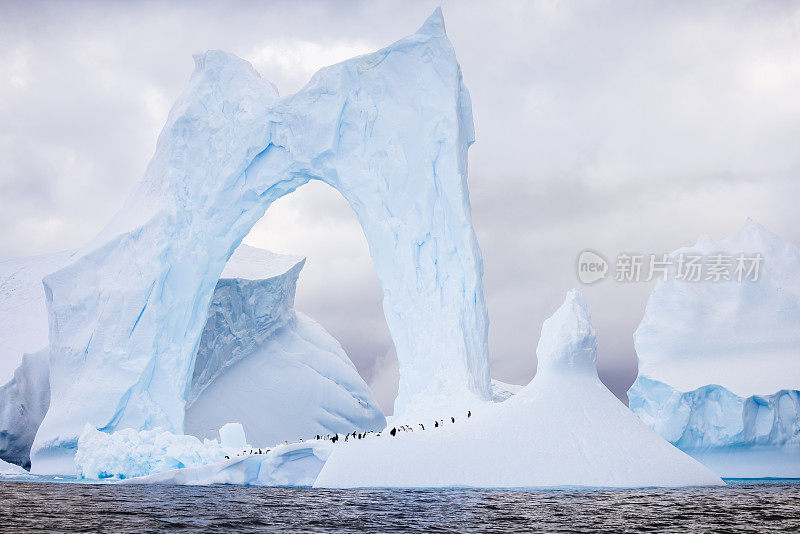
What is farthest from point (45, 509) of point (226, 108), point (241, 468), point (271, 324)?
point (271, 324)

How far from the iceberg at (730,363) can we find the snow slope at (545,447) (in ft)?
30.6

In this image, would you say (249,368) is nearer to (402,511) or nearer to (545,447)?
(545,447)

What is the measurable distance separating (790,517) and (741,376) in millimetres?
14669

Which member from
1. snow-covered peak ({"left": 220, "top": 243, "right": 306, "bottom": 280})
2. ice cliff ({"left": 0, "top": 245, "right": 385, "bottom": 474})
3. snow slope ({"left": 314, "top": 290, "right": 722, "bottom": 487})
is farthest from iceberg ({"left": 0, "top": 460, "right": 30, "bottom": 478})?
snow slope ({"left": 314, "top": 290, "right": 722, "bottom": 487})

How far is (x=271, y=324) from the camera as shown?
3128cm

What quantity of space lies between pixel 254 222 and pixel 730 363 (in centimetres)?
1551

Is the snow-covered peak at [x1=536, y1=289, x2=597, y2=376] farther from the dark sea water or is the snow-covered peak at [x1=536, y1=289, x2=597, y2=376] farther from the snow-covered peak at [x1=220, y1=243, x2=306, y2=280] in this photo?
the snow-covered peak at [x1=220, y1=243, x2=306, y2=280]

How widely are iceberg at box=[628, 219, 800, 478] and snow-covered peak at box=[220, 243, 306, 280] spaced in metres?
13.0

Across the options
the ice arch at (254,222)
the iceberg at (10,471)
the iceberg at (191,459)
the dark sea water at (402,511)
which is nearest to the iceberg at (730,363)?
the ice arch at (254,222)

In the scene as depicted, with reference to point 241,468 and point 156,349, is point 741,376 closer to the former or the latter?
point 241,468

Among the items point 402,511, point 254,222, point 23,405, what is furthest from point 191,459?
point 402,511

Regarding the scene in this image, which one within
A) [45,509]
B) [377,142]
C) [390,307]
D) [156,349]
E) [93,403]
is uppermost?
[377,142]

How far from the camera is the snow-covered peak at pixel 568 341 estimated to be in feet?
54.1

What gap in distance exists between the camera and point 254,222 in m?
25.8
